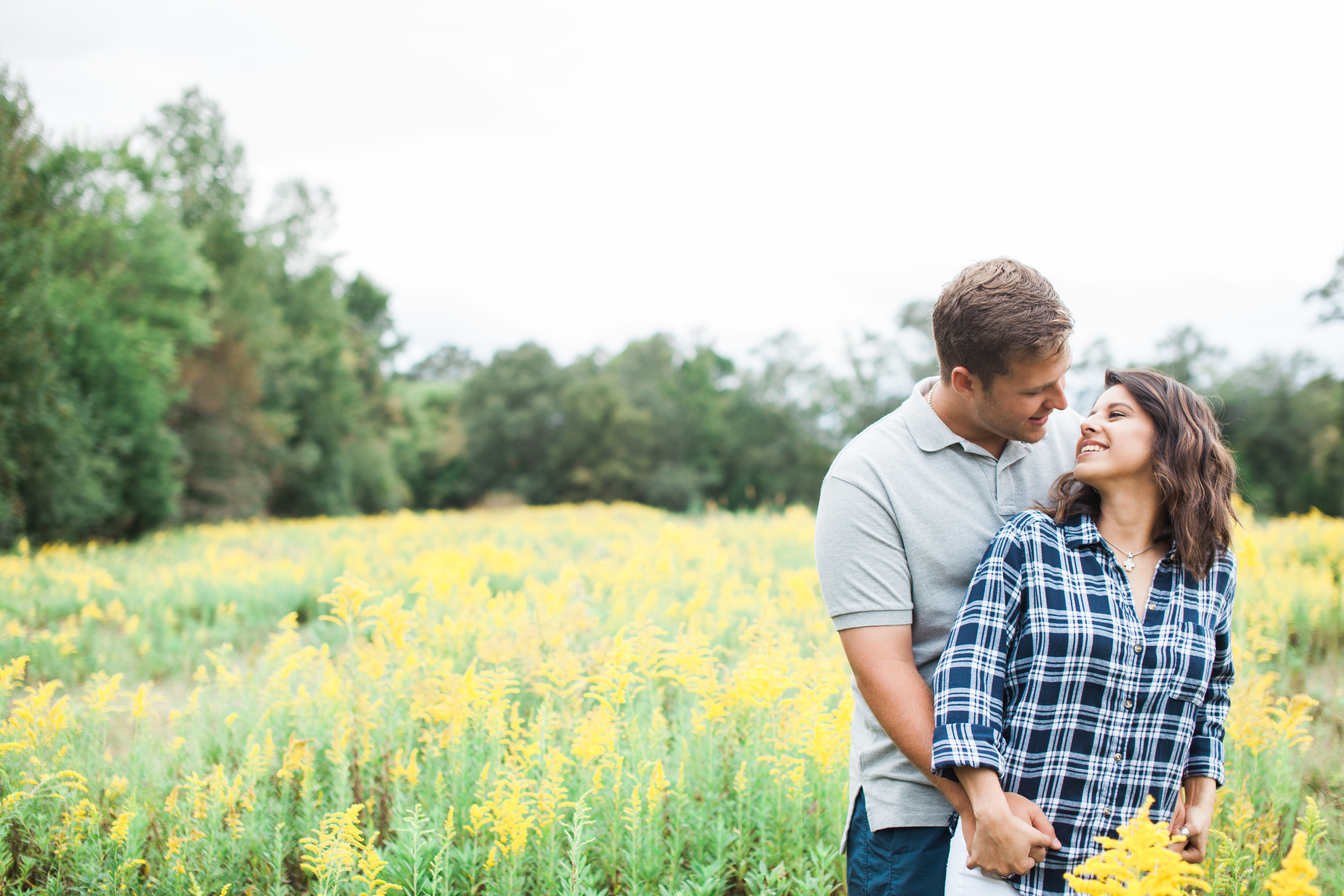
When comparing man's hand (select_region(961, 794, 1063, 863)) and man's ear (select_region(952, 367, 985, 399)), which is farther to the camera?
man's ear (select_region(952, 367, 985, 399))

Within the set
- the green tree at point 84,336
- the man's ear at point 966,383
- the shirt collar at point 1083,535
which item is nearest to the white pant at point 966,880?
the shirt collar at point 1083,535

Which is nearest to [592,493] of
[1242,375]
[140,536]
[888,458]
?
[140,536]

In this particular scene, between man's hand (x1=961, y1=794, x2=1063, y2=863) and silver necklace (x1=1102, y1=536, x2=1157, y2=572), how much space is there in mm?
665

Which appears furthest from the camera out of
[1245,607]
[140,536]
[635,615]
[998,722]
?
[140,536]

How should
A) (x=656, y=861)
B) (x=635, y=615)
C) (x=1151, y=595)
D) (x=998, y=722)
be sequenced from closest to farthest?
(x=998, y=722) → (x=1151, y=595) → (x=656, y=861) → (x=635, y=615)

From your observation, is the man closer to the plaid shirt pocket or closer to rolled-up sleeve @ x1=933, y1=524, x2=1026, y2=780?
rolled-up sleeve @ x1=933, y1=524, x2=1026, y2=780

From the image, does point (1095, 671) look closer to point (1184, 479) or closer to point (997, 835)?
point (997, 835)

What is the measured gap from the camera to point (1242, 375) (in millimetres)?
35469

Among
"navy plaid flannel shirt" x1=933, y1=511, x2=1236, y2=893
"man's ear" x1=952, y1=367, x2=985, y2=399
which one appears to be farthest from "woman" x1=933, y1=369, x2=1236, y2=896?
"man's ear" x1=952, y1=367, x2=985, y2=399

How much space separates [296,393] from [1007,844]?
114ft

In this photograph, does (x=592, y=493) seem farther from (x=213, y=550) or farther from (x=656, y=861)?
(x=656, y=861)

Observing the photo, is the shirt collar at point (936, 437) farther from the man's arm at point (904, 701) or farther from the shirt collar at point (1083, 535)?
the man's arm at point (904, 701)

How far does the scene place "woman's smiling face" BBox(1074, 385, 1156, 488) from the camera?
6.65 feet

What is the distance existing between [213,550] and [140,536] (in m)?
8.41
